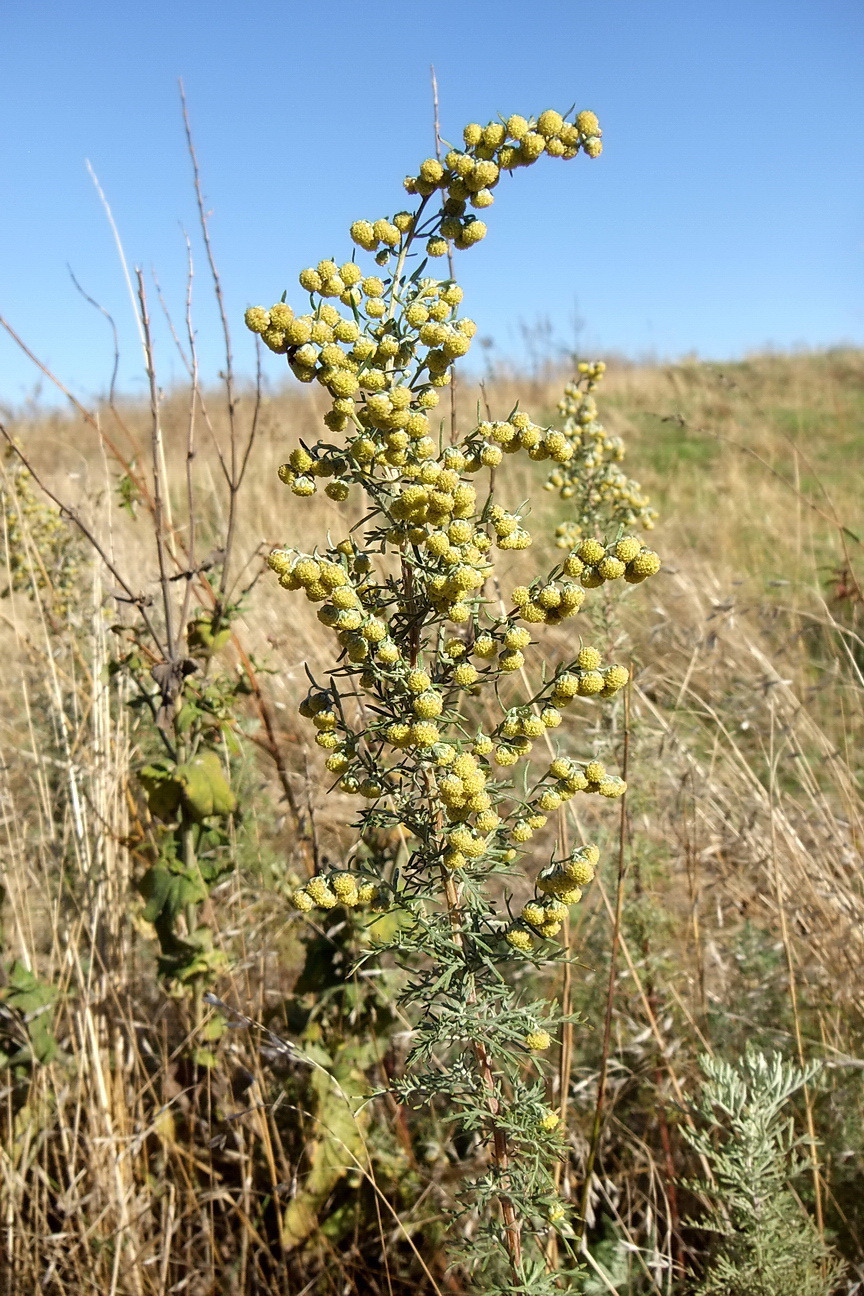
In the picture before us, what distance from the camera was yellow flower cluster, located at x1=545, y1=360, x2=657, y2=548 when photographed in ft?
9.74

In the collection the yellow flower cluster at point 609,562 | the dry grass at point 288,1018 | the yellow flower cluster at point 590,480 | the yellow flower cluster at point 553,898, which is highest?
the yellow flower cluster at point 590,480

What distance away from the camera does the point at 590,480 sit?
307 cm

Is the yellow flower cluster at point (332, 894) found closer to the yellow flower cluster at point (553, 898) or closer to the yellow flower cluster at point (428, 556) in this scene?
the yellow flower cluster at point (428, 556)

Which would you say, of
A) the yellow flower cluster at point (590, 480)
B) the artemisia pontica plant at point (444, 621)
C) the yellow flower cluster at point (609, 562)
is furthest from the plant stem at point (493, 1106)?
the yellow flower cluster at point (590, 480)

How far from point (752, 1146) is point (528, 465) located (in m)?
9.10

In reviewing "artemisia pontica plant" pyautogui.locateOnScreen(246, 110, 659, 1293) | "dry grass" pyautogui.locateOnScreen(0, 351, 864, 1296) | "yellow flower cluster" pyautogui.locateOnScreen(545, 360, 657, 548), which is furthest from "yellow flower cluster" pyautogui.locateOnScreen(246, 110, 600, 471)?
"yellow flower cluster" pyautogui.locateOnScreen(545, 360, 657, 548)

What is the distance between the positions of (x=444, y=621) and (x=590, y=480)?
6.58 feet

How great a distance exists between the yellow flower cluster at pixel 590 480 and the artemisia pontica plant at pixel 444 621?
1722 mm

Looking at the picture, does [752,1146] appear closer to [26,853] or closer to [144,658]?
[144,658]

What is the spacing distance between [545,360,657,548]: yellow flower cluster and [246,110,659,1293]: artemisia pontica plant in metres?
1.72

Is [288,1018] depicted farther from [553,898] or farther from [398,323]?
[398,323]

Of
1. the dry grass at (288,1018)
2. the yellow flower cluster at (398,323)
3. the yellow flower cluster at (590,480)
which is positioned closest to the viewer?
the yellow flower cluster at (398,323)

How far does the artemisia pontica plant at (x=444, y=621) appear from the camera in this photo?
1.11m

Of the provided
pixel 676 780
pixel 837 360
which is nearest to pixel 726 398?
pixel 837 360
